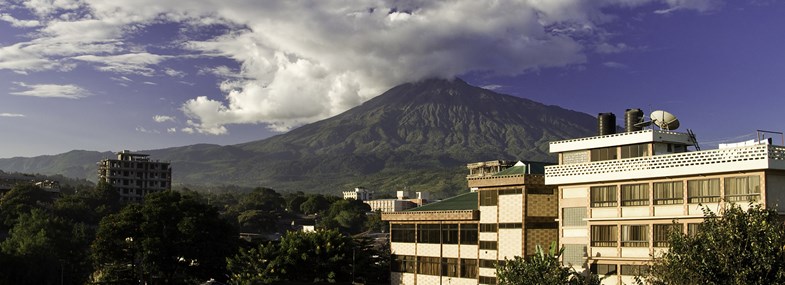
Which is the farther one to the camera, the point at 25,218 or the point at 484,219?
the point at 25,218

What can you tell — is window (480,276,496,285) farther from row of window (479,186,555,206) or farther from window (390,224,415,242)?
window (390,224,415,242)

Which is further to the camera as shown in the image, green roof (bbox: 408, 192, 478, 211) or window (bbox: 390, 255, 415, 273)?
window (bbox: 390, 255, 415, 273)

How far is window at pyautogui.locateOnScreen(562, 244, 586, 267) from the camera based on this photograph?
39.1 m

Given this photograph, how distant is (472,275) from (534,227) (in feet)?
20.5

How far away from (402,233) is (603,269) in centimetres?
1798

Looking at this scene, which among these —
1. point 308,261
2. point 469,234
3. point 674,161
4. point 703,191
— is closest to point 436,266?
point 469,234

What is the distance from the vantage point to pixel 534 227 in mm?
42375

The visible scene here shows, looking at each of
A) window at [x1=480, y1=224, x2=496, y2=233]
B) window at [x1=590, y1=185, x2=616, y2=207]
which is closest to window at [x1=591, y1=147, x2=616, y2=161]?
window at [x1=590, y1=185, x2=616, y2=207]

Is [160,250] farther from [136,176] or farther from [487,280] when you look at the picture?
[136,176]

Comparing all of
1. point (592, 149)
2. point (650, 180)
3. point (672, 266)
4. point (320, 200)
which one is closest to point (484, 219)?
point (592, 149)

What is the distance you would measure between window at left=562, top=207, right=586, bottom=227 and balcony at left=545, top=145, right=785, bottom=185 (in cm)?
145

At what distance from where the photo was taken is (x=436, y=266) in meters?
49.6

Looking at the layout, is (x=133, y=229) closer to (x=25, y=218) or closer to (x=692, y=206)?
(x=25, y=218)

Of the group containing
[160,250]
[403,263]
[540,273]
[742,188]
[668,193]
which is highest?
[742,188]
